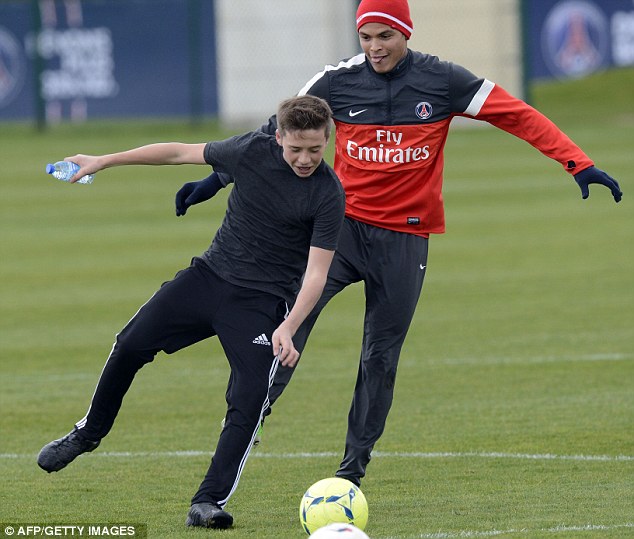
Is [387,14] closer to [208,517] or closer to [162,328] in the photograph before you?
[162,328]

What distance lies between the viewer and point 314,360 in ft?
41.1

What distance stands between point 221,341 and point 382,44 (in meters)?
1.87

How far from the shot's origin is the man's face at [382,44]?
7801 millimetres

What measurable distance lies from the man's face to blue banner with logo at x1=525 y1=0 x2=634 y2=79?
2621cm

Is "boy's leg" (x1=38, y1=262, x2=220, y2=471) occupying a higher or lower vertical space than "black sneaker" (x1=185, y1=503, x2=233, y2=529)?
higher

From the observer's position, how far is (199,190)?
314 inches

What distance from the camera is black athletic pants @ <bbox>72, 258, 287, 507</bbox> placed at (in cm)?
714

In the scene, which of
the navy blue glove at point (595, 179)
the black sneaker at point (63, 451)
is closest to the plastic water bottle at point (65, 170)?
the black sneaker at point (63, 451)

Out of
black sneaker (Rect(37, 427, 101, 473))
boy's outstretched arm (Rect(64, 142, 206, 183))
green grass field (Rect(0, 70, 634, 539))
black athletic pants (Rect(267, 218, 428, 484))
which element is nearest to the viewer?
boy's outstretched arm (Rect(64, 142, 206, 183))

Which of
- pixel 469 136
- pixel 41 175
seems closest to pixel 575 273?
pixel 41 175

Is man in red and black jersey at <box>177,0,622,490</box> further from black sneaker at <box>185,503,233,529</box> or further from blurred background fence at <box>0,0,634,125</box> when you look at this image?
blurred background fence at <box>0,0,634,125</box>

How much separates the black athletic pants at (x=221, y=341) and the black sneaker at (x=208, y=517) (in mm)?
43

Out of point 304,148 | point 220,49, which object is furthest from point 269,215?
point 220,49

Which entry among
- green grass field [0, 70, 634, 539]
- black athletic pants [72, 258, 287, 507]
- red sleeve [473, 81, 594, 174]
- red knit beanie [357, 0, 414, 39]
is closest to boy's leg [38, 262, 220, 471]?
black athletic pants [72, 258, 287, 507]
